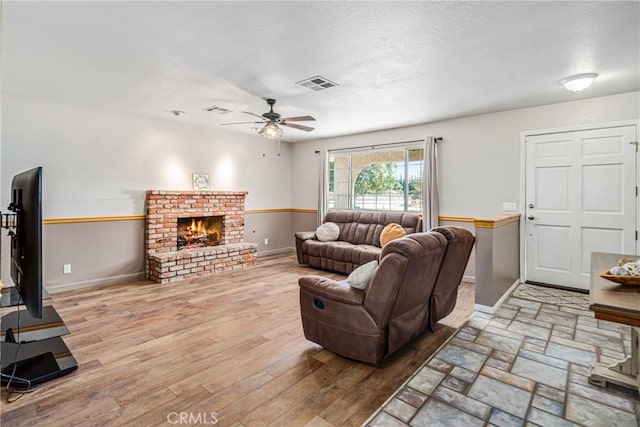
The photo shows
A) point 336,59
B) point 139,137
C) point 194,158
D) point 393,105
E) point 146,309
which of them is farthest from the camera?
point 194,158

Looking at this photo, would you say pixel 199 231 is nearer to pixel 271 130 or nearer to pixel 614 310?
pixel 271 130

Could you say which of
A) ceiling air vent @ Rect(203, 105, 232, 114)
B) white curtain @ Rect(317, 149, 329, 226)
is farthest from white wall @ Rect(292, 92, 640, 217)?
ceiling air vent @ Rect(203, 105, 232, 114)

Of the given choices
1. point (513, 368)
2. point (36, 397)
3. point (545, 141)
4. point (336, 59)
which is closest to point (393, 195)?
point (545, 141)

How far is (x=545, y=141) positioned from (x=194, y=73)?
452 cm

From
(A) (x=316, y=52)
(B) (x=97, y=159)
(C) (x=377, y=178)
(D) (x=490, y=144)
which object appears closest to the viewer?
(A) (x=316, y=52)

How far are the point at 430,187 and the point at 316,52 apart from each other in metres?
3.28

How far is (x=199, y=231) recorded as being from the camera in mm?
6098

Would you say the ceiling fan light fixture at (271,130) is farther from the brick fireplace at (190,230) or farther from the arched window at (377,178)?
the arched window at (377,178)

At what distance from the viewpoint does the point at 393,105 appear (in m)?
4.52

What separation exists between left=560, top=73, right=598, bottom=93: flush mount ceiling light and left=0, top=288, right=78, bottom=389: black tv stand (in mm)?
5005

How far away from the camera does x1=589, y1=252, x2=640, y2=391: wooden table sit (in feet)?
4.89

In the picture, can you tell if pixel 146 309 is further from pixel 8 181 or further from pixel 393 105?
pixel 393 105

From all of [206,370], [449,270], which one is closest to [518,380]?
[449,270]

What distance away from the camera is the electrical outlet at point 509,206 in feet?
15.7
